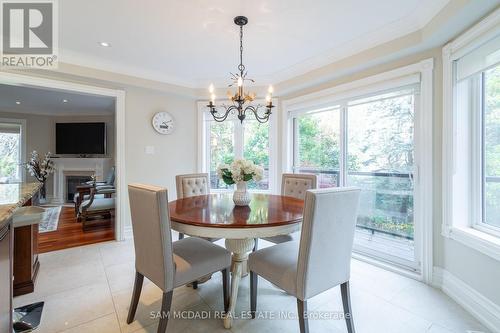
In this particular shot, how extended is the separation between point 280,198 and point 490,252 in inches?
62.2

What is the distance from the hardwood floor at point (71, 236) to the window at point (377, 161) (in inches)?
135

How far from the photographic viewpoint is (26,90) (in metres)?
4.40

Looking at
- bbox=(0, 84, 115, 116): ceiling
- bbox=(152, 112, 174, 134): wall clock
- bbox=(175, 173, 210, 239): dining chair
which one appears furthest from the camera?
bbox=(0, 84, 115, 116): ceiling

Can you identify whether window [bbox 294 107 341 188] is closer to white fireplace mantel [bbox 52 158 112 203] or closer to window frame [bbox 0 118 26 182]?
white fireplace mantel [bbox 52 158 112 203]

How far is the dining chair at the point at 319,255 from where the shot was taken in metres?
1.32

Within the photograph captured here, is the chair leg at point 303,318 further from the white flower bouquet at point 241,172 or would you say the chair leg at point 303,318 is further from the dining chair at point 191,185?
the dining chair at point 191,185

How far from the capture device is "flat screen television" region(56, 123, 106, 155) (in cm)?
627

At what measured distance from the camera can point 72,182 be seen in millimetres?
6371

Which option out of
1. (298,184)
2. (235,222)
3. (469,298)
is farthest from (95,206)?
(469,298)

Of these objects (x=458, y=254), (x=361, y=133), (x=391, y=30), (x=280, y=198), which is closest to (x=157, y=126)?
(x=280, y=198)

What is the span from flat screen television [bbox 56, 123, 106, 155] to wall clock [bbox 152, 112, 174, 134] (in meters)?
3.58

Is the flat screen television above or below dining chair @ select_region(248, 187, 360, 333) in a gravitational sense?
above

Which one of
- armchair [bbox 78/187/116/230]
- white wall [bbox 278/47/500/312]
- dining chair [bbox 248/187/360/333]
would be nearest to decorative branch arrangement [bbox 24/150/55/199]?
armchair [bbox 78/187/116/230]

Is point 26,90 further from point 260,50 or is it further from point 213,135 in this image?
point 260,50
